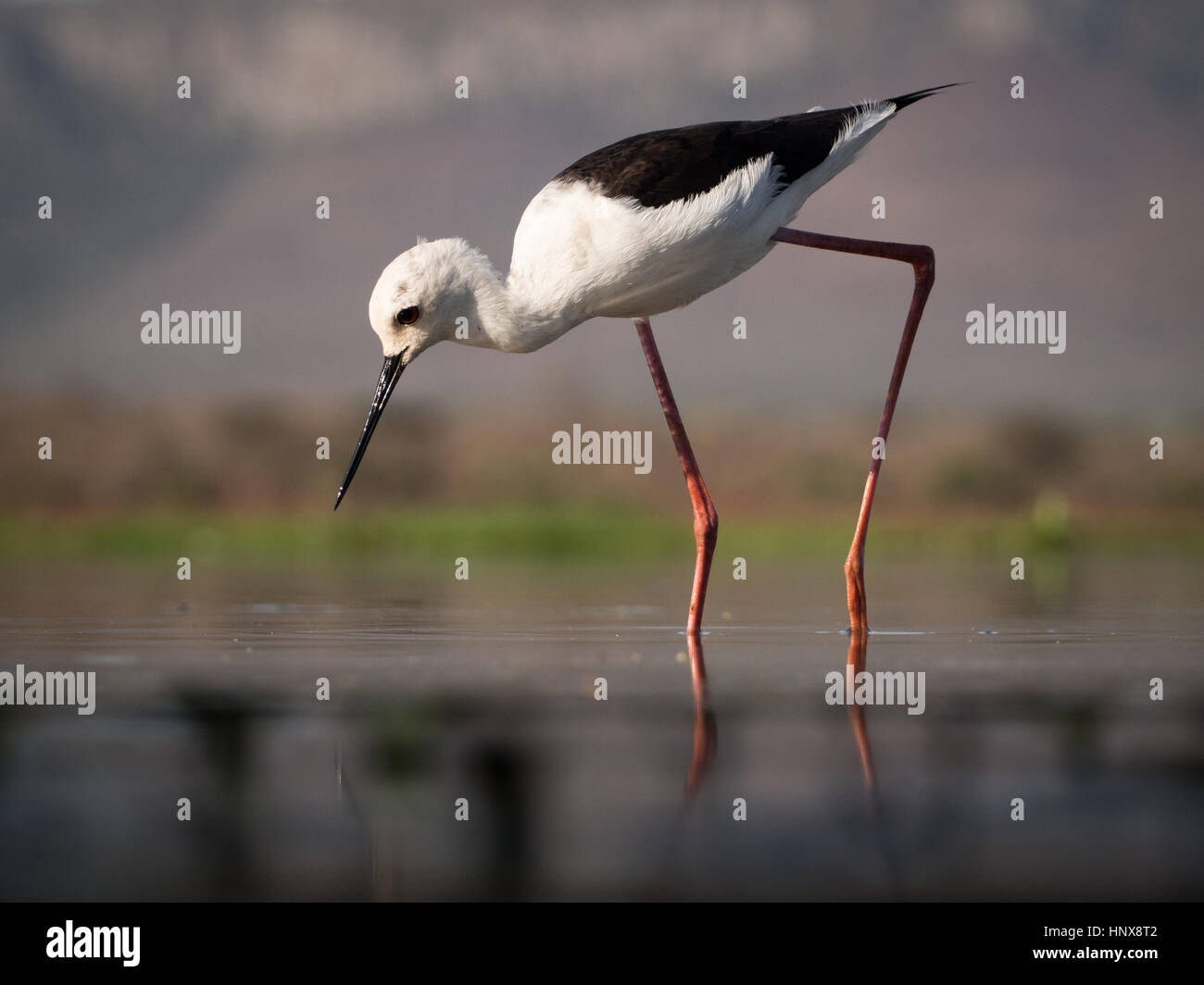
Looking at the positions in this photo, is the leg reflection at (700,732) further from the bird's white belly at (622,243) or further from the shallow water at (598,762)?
the bird's white belly at (622,243)

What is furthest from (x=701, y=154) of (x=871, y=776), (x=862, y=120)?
(x=871, y=776)

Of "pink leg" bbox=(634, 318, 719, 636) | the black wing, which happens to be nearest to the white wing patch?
the black wing

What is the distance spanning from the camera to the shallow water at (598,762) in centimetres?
321

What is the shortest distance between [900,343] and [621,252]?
6.29 feet

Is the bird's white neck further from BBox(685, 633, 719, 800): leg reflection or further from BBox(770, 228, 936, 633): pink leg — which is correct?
BBox(685, 633, 719, 800): leg reflection

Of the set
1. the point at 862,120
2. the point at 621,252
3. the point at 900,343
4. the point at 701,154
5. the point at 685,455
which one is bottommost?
the point at 685,455

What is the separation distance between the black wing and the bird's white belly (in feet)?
0.23

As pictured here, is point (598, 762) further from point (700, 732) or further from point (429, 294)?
point (429, 294)

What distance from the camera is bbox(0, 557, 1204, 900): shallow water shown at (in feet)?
10.5

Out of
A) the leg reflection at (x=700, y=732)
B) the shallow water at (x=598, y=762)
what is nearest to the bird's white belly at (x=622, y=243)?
the shallow water at (x=598, y=762)

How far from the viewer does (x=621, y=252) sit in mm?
6867

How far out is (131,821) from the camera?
12.0ft

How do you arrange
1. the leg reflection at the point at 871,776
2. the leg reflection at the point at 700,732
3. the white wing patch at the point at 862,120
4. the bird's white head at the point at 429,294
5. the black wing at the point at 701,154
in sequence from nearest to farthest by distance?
1. the leg reflection at the point at 871,776
2. the leg reflection at the point at 700,732
3. the bird's white head at the point at 429,294
4. the black wing at the point at 701,154
5. the white wing patch at the point at 862,120
